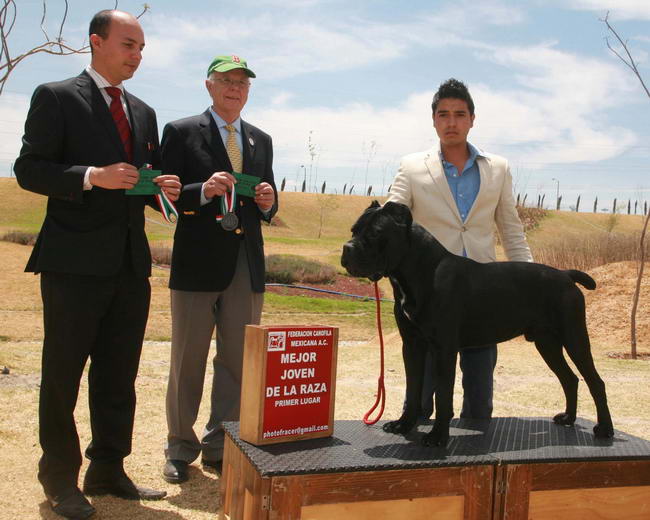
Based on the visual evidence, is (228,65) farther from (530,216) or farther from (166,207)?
(530,216)

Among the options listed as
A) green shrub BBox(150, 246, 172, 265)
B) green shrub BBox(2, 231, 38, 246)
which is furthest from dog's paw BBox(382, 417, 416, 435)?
green shrub BBox(2, 231, 38, 246)

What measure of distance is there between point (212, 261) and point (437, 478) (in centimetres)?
188

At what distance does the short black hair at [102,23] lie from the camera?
3.20 m

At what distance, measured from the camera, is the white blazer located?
11.6ft

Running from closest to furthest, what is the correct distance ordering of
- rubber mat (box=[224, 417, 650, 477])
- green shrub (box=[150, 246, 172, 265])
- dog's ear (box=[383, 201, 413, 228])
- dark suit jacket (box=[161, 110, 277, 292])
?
rubber mat (box=[224, 417, 650, 477])
dog's ear (box=[383, 201, 413, 228])
dark suit jacket (box=[161, 110, 277, 292])
green shrub (box=[150, 246, 172, 265])

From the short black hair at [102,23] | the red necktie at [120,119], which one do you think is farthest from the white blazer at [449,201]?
the short black hair at [102,23]

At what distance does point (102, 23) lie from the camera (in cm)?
321

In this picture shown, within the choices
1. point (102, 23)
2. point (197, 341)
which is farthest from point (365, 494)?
point (102, 23)

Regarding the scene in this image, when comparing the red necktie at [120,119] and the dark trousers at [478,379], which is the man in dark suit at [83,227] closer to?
the red necktie at [120,119]

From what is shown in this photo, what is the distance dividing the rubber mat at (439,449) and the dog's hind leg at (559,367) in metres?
0.08

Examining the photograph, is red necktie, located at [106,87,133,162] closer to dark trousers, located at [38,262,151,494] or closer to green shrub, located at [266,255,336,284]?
dark trousers, located at [38,262,151,494]

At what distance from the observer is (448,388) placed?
9.66 ft

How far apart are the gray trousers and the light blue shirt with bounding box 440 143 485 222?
4.49ft

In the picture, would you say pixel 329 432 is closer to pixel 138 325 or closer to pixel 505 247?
pixel 138 325
